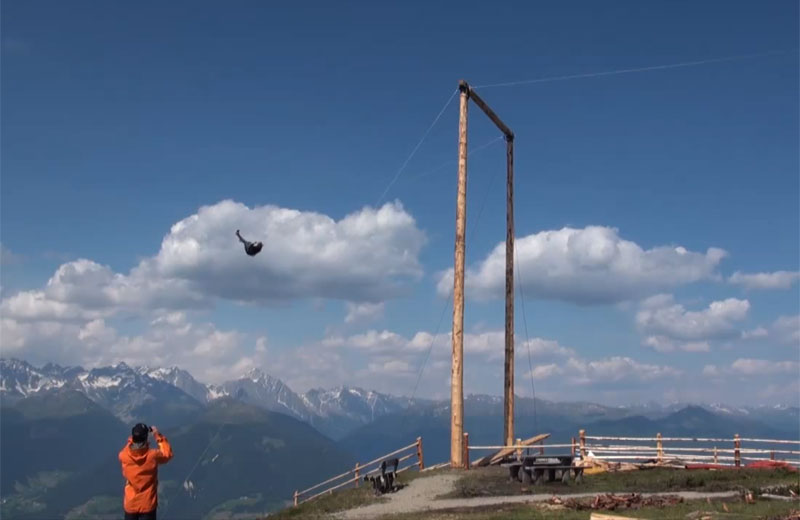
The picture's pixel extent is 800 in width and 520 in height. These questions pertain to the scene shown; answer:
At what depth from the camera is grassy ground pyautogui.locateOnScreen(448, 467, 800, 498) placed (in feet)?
82.8

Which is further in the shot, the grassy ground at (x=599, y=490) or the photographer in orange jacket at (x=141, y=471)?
the grassy ground at (x=599, y=490)

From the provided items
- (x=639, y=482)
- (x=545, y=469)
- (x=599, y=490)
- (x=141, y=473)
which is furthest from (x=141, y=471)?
(x=639, y=482)

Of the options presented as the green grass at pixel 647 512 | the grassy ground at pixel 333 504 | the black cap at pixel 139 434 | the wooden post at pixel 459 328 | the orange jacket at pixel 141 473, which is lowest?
the grassy ground at pixel 333 504

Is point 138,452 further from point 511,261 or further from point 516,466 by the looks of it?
point 511,261

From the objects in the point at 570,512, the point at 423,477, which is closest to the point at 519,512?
the point at 570,512

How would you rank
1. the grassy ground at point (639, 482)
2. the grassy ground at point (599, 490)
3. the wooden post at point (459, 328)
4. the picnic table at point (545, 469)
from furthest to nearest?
the wooden post at point (459, 328) < the picnic table at point (545, 469) < the grassy ground at point (639, 482) < the grassy ground at point (599, 490)

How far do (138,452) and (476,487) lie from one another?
52.5 feet

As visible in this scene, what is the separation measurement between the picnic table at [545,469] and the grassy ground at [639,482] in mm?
406

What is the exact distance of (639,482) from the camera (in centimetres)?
2709

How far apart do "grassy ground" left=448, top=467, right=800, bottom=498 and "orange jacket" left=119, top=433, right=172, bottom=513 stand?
1406 centimetres

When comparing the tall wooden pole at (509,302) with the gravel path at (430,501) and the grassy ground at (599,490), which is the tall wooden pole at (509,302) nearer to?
the grassy ground at (599,490)

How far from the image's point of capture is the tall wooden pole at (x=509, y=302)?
37469 mm

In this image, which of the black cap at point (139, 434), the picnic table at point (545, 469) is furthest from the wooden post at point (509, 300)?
the black cap at point (139, 434)

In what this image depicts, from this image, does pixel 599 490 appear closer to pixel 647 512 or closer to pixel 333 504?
pixel 647 512
